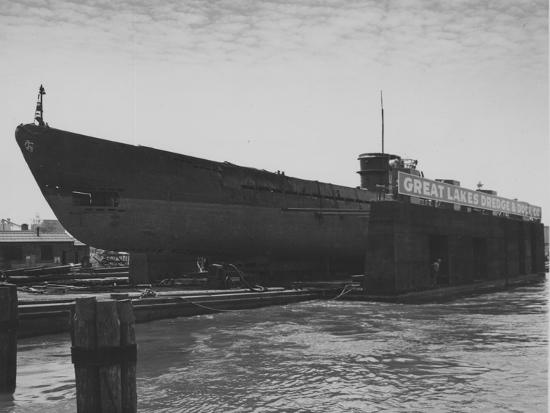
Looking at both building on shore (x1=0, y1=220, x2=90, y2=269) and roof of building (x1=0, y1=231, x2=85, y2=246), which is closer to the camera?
building on shore (x1=0, y1=220, x2=90, y2=269)

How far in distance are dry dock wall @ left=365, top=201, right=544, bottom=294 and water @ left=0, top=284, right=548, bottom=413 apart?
471cm

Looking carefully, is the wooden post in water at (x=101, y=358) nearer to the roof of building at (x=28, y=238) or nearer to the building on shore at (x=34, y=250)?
the building on shore at (x=34, y=250)

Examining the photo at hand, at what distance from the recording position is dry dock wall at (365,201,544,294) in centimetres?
2300

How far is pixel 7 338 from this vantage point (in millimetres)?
9367

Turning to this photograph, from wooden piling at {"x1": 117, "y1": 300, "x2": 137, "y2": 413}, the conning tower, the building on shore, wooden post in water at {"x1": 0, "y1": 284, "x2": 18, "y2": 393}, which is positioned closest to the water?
wooden post in water at {"x1": 0, "y1": 284, "x2": 18, "y2": 393}

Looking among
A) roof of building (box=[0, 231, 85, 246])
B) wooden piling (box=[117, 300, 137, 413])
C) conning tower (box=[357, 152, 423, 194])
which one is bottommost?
wooden piling (box=[117, 300, 137, 413])

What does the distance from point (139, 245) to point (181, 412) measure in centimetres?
1444

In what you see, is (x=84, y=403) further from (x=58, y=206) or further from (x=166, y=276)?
(x=166, y=276)

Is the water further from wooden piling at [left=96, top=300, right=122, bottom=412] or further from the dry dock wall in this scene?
the dry dock wall

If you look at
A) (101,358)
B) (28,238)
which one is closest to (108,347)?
(101,358)

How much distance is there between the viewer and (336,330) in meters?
15.8

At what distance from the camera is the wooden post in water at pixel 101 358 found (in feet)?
21.8

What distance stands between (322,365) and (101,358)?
577cm

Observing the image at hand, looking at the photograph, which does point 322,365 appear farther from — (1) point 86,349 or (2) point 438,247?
(2) point 438,247
